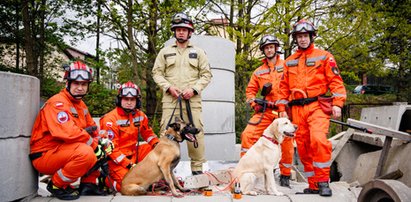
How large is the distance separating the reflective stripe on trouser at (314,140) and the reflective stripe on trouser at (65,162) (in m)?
2.55

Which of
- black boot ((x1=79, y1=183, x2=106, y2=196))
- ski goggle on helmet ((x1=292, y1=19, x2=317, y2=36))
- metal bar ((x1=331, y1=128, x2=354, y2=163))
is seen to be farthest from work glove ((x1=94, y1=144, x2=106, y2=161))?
metal bar ((x1=331, y1=128, x2=354, y2=163))

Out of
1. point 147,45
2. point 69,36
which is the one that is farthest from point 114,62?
point 69,36

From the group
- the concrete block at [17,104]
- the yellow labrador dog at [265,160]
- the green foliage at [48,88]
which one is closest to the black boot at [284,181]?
the yellow labrador dog at [265,160]

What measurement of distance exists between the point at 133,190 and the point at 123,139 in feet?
3.35

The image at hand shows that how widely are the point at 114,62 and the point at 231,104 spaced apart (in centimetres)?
882

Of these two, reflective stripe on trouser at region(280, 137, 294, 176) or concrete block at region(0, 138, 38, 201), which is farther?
reflective stripe on trouser at region(280, 137, 294, 176)

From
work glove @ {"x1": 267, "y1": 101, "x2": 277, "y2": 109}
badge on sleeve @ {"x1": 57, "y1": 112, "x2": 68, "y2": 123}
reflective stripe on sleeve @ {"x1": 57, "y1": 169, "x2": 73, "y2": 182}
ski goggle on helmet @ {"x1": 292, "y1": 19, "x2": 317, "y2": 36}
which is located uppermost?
ski goggle on helmet @ {"x1": 292, "y1": 19, "x2": 317, "y2": 36}

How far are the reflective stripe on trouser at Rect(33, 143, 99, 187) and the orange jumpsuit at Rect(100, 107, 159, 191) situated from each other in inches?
27.8

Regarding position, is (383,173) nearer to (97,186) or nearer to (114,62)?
(97,186)

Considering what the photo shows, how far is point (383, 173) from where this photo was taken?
→ 5.16 metres

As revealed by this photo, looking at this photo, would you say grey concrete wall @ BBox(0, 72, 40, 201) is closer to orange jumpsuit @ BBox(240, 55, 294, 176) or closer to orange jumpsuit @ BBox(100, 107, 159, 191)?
orange jumpsuit @ BBox(100, 107, 159, 191)

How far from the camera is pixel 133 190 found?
391 centimetres

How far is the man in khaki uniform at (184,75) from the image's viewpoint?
4.88 m

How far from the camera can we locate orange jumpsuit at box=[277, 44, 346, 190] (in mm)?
3949
